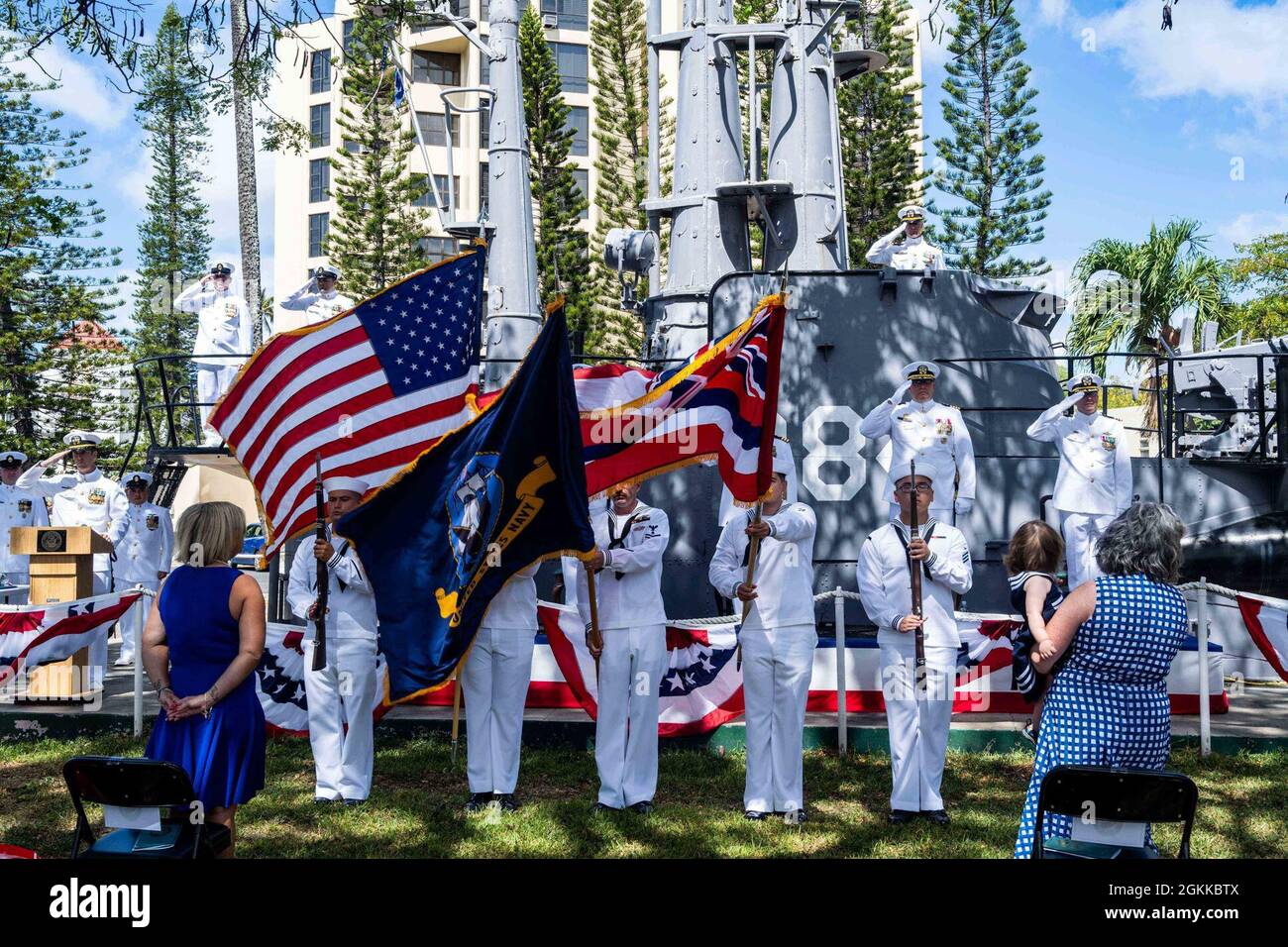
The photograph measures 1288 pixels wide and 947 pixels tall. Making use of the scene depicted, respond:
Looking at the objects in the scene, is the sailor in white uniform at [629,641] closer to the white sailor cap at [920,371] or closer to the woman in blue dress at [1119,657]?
the white sailor cap at [920,371]

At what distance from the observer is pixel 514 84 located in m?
15.1

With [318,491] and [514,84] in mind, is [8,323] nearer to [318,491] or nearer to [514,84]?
[514,84]

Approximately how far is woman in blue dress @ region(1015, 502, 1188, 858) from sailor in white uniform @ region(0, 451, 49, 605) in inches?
474

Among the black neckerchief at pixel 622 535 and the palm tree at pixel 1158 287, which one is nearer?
the black neckerchief at pixel 622 535

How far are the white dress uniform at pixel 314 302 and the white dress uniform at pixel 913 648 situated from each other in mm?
8060

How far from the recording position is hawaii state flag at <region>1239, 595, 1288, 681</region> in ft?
24.4

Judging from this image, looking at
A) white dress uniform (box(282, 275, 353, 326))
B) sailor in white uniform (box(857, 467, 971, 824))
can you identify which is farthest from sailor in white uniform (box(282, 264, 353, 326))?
sailor in white uniform (box(857, 467, 971, 824))

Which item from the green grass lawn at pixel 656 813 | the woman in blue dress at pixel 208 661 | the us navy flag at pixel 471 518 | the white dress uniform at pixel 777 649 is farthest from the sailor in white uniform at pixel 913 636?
the woman in blue dress at pixel 208 661

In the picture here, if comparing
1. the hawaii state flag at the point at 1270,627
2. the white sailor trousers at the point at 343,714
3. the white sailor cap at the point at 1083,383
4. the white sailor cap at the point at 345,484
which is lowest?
the white sailor trousers at the point at 343,714

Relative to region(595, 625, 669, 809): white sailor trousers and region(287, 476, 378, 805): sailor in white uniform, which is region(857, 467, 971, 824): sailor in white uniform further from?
region(287, 476, 378, 805): sailor in white uniform

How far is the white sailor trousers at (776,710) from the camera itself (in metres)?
7.14
